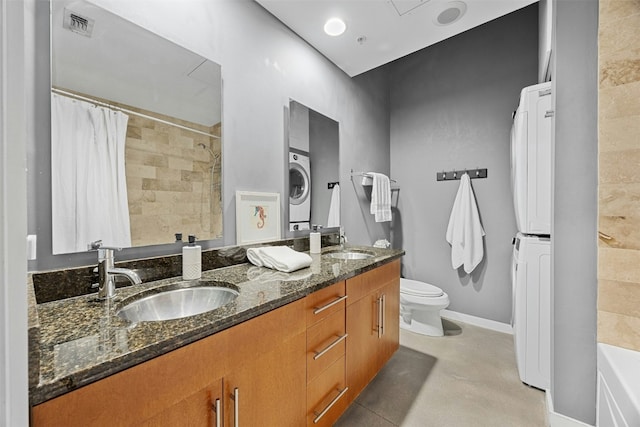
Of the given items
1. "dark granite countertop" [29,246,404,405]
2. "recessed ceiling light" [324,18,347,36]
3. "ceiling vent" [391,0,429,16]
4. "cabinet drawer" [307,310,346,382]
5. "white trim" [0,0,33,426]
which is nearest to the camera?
"white trim" [0,0,33,426]

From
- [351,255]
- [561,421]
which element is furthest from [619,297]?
[351,255]

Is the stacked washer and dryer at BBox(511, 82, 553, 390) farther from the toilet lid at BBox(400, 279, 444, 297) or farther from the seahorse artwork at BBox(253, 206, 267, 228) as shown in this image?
the seahorse artwork at BBox(253, 206, 267, 228)

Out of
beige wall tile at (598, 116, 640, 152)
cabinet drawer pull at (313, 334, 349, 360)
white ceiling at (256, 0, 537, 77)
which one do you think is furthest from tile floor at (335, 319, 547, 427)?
white ceiling at (256, 0, 537, 77)

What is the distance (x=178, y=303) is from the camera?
3.66 ft

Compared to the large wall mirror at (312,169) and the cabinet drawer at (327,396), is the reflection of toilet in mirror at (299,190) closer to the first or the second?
the large wall mirror at (312,169)

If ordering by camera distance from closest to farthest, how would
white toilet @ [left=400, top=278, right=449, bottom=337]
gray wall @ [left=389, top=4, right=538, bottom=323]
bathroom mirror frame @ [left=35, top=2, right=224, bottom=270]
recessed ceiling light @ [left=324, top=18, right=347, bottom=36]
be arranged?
bathroom mirror frame @ [left=35, top=2, right=224, bottom=270]
recessed ceiling light @ [left=324, top=18, right=347, bottom=36]
white toilet @ [left=400, top=278, right=449, bottom=337]
gray wall @ [left=389, top=4, right=538, bottom=323]

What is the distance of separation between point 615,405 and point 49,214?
207 centimetres

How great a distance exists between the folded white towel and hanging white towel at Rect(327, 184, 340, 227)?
0.81m

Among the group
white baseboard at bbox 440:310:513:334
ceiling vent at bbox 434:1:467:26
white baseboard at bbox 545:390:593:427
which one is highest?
ceiling vent at bbox 434:1:467:26

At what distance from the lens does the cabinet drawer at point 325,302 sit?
1.14m

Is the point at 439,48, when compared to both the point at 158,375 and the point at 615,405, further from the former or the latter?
the point at 158,375

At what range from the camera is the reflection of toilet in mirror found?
194cm

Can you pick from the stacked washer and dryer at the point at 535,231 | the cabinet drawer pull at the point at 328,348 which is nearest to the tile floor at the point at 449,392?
the stacked washer and dryer at the point at 535,231

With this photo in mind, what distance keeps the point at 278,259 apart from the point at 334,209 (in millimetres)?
1029
